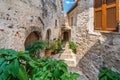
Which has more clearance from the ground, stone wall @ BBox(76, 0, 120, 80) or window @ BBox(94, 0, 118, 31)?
window @ BBox(94, 0, 118, 31)

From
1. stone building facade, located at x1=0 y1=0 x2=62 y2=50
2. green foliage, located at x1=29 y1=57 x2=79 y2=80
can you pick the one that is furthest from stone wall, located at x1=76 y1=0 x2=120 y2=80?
green foliage, located at x1=29 y1=57 x2=79 y2=80

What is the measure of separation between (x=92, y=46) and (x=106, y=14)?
132 cm

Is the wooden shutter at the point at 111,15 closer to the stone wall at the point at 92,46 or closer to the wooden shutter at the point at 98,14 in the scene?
the stone wall at the point at 92,46

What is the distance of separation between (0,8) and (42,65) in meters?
2.13

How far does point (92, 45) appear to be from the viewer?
16.2 feet

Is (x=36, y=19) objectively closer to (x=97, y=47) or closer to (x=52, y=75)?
(x=97, y=47)

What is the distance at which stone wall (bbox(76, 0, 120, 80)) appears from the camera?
3688 mm

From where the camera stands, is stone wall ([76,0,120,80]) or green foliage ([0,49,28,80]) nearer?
green foliage ([0,49,28,80])

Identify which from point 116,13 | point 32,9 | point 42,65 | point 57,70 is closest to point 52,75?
point 57,70

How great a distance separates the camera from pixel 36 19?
5.39 metres

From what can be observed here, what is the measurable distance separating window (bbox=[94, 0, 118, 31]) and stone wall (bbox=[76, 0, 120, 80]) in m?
0.21

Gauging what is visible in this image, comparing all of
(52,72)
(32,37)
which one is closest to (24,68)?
(52,72)

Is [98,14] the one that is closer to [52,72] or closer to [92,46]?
[92,46]

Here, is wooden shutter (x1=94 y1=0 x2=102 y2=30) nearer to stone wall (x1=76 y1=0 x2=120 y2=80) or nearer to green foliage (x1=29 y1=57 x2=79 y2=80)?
stone wall (x1=76 y1=0 x2=120 y2=80)
